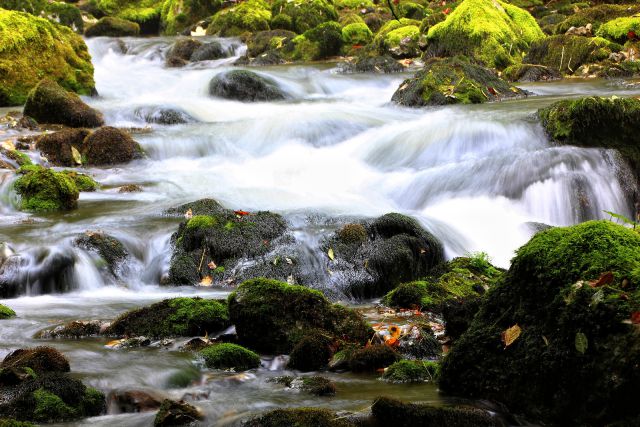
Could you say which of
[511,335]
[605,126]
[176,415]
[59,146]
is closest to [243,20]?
[59,146]

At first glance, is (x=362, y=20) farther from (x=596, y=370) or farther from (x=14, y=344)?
(x=596, y=370)

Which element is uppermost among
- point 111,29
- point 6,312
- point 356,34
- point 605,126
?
point 111,29

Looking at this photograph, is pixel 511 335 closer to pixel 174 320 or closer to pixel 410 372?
pixel 410 372

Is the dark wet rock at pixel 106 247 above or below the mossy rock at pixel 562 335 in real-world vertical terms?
below

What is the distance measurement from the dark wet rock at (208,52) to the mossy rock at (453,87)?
9.94 m

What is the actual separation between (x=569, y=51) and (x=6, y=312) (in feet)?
54.6

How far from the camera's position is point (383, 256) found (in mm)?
7371

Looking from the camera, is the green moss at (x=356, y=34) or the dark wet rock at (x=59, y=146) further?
the green moss at (x=356, y=34)

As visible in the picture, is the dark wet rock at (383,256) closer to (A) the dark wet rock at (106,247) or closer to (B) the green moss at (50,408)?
(A) the dark wet rock at (106,247)

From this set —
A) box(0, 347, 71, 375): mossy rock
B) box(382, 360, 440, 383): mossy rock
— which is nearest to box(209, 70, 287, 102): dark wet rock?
box(0, 347, 71, 375): mossy rock

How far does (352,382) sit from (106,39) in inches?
1015

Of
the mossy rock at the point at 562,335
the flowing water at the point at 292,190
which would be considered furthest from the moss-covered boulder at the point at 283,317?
the mossy rock at the point at 562,335

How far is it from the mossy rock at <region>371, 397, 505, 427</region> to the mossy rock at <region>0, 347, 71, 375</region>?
2143mm

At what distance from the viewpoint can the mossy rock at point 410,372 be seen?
13.4 feet
